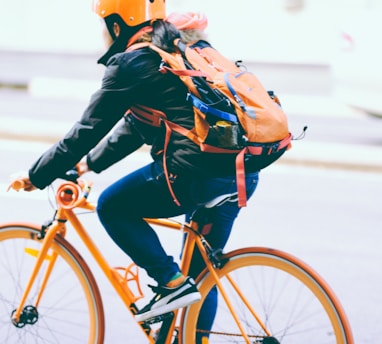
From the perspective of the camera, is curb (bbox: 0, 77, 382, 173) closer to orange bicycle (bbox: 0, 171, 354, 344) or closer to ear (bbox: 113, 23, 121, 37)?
orange bicycle (bbox: 0, 171, 354, 344)

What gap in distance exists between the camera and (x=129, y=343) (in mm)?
4086

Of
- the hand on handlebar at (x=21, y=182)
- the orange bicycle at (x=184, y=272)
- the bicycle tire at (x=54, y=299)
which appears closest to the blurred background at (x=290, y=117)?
the bicycle tire at (x=54, y=299)

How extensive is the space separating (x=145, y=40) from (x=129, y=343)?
175 centimetres

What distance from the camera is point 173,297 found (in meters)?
3.12

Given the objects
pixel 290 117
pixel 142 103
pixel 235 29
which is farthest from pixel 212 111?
pixel 235 29

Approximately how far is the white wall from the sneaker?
48.9 feet

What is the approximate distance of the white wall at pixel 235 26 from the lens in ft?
62.2

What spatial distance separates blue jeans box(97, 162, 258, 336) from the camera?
3.04m

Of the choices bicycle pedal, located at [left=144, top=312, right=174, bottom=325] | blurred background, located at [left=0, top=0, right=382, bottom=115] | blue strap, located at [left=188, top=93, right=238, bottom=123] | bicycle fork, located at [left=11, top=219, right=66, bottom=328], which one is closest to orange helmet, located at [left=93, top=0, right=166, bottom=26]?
blue strap, located at [left=188, top=93, right=238, bottom=123]

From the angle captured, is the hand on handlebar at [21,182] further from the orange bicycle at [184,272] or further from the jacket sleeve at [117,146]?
the jacket sleeve at [117,146]

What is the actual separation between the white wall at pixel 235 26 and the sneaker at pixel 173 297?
14.9 meters

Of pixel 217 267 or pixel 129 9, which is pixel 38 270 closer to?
pixel 217 267

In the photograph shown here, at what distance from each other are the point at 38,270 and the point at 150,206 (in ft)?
1.95

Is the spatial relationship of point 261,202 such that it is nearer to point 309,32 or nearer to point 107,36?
point 107,36
